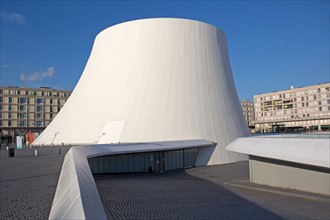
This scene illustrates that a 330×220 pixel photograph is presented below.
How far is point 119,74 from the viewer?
23859mm

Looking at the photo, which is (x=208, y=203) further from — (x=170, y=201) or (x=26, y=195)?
(x=26, y=195)

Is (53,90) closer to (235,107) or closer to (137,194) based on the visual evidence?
(235,107)

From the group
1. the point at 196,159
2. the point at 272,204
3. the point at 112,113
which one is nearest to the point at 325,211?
the point at 272,204

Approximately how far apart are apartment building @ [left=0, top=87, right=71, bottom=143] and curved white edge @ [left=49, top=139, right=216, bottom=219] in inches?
1764

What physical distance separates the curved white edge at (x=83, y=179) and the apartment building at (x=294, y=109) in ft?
140

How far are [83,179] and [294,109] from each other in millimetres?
72758

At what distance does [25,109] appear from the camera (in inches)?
2301

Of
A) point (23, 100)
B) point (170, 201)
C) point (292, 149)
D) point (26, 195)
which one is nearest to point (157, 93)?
point (292, 149)

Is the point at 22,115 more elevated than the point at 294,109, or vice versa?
the point at 294,109

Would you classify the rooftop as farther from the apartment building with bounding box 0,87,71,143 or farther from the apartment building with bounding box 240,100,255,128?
the apartment building with bounding box 240,100,255,128

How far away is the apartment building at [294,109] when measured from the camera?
62406 mm

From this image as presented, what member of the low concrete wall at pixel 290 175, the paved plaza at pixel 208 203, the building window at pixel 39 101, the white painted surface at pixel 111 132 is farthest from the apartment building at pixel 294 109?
the paved plaza at pixel 208 203

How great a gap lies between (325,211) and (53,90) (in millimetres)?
61443

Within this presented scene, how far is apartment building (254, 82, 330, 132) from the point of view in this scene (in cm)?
6241
